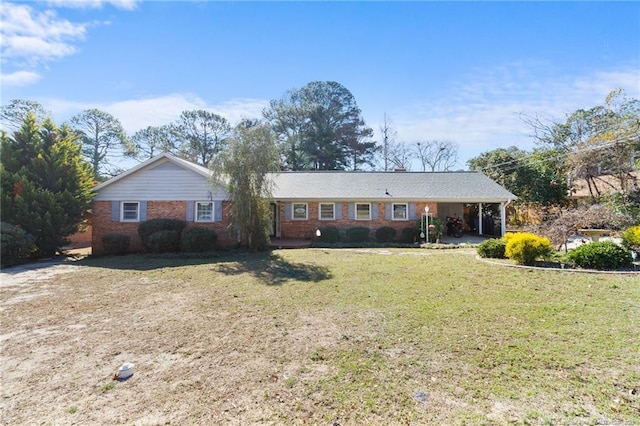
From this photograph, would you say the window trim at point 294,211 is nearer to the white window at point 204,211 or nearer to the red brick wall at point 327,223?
the red brick wall at point 327,223

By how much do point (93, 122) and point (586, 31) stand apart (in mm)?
41365

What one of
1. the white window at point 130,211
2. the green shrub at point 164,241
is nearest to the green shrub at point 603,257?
the green shrub at point 164,241

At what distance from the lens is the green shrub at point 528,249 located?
9.16 m

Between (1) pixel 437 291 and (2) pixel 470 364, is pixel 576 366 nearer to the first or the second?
(2) pixel 470 364

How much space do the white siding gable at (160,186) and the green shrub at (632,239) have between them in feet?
50.4

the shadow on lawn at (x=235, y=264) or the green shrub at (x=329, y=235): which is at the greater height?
the green shrub at (x=329, y=235)

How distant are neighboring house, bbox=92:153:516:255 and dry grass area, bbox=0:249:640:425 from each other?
Result: 7338 millimetres

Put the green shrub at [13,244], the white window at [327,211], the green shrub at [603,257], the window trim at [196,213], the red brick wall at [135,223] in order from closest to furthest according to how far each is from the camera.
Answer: the green shrub at [603,257] → the green shrub at [13,244] → the red brick wall at [135,223] → the window trim at [196,213] → the white window at [327,211]

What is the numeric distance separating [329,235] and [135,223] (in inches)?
385

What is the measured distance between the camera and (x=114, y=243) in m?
14.3

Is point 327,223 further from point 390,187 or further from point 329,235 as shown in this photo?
point 390,187

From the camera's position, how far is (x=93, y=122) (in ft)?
111

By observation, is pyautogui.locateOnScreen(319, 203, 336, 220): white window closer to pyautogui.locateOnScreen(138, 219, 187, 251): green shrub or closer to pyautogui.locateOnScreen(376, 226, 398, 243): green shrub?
pyautogui.locateOnScreen(376, 226, 398, 243): green shrub

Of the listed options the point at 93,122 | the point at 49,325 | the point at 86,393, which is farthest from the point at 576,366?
the point at 93,122
